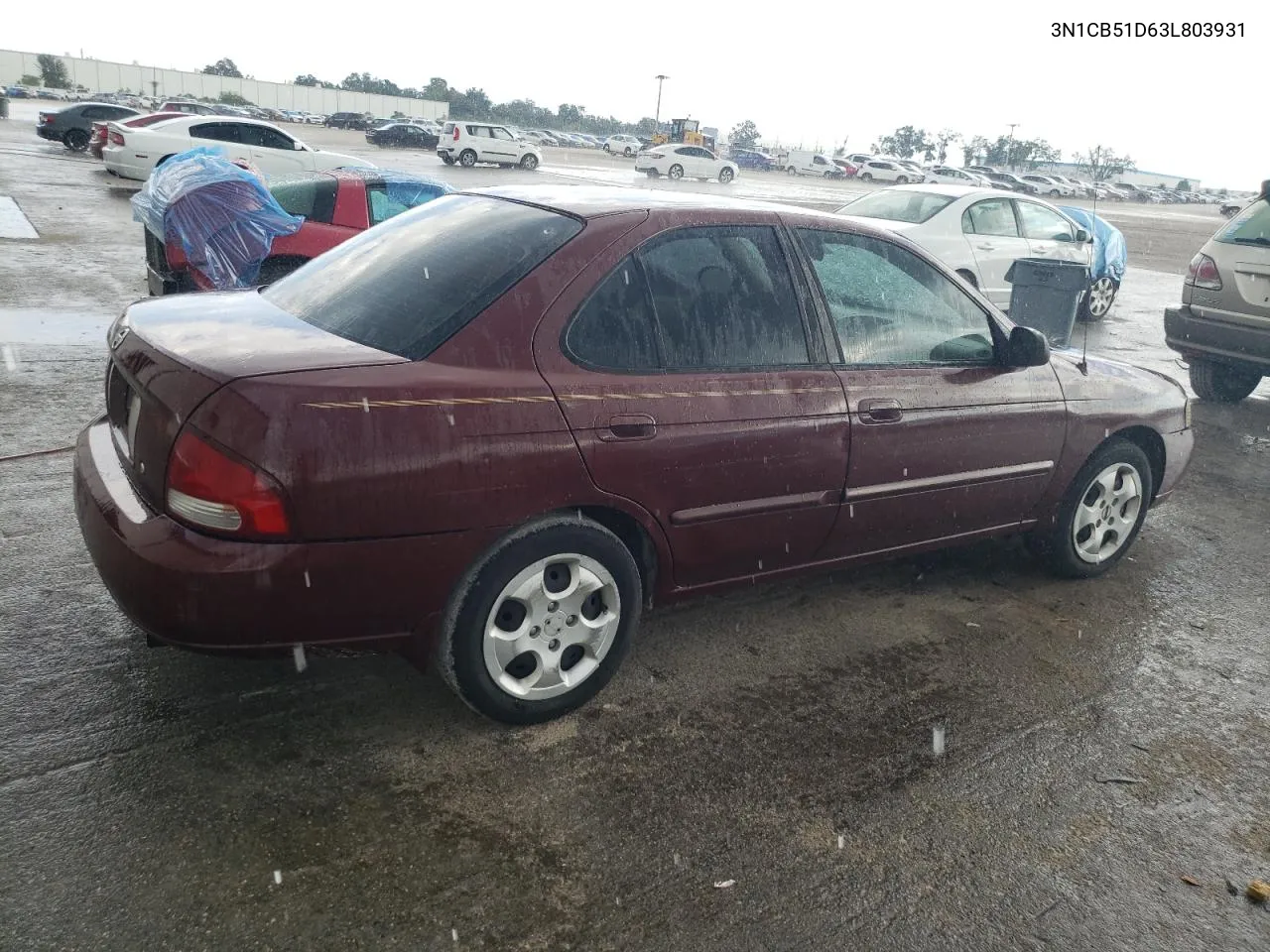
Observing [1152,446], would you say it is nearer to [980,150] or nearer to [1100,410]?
[1100,410]

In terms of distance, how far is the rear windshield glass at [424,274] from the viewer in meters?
3.02

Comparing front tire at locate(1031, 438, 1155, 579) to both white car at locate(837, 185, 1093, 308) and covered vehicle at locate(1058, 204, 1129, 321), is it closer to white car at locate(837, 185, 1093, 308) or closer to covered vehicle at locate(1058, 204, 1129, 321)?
white car at locate(837, 185, 1093, 308)

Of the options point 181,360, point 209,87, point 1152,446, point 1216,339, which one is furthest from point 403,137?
point 209,87

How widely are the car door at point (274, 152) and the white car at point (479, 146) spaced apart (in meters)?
17.2

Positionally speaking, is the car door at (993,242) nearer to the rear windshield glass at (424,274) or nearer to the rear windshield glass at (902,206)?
the rear windshield glass at (902,206)

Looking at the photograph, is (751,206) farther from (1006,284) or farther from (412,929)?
(1006,284)

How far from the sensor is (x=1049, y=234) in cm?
1138

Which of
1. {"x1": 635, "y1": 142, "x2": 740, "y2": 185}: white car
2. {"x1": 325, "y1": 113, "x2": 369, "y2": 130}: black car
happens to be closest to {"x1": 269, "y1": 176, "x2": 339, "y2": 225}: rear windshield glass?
{"x1": 635, "y1": 142, "x2": 740, "y2": 185}: white car

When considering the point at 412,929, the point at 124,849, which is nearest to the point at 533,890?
the point at 412,929

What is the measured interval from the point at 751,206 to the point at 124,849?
9.41 ft

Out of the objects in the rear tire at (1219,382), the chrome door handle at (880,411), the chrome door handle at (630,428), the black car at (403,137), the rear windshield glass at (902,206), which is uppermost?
the rear windshield glass at (902,206)

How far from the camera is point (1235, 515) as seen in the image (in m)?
5.90

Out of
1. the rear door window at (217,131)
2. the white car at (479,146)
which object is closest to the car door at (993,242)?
the rear door window at (217,131)

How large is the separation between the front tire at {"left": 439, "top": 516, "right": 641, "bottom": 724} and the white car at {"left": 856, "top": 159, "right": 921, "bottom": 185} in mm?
60456
